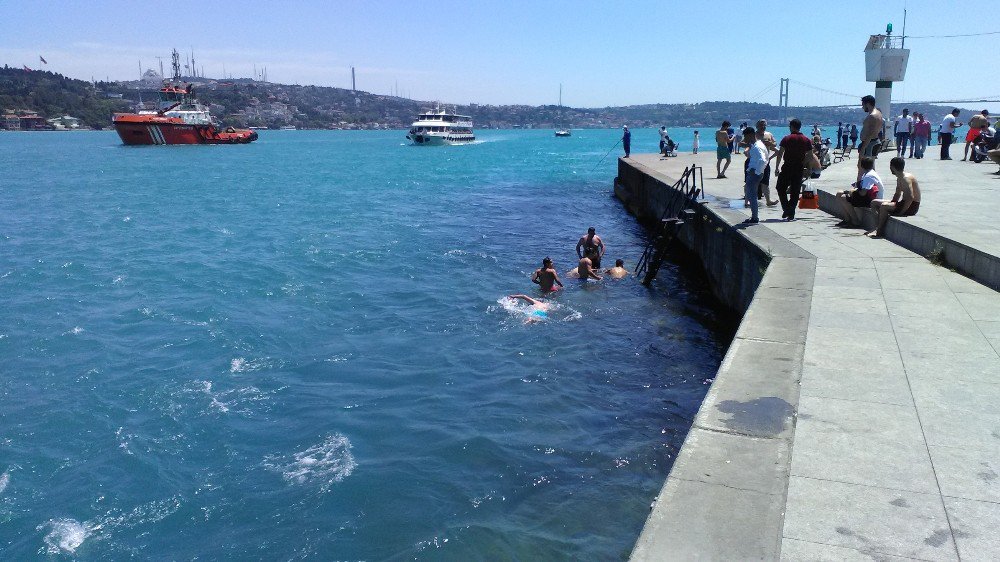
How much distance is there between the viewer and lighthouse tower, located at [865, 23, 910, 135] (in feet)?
95.3

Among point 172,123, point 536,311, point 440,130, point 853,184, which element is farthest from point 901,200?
point 440,130

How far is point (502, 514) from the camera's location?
6.88 metres

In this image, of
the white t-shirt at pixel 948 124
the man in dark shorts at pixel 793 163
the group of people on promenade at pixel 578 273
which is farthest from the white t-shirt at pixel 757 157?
the white t-shirt at pixel 948 124

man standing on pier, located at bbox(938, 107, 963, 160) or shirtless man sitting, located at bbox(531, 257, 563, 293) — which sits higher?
man standing on pier, located at bbox(938, 107, 963, 160)

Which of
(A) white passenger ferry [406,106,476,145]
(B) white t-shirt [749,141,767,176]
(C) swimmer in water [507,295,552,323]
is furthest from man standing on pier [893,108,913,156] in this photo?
(A) white passenger ferry [406,106,476,145]

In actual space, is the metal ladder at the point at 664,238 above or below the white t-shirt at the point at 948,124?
below

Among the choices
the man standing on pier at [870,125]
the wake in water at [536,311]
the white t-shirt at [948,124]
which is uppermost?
the white t-shirt at [948,124]

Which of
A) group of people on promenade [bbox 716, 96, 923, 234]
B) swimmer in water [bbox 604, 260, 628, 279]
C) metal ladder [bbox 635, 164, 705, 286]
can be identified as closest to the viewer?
group of people on promenade [bbox 716, 96, 923, 234]

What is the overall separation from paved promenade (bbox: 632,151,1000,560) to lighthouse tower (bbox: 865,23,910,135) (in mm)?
23776

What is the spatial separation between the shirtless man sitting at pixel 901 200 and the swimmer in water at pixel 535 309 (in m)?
6.07

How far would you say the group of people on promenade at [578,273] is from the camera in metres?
14.1

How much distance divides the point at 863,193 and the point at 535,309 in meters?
6.40

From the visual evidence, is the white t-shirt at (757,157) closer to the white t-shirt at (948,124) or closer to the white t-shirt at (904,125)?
the white t-shirt at (904,125)

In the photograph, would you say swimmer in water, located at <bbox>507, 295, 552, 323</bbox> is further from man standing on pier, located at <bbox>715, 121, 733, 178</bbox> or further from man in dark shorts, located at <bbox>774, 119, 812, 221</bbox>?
man standing on pier, located at <bbox>715, 121, 733, 178</bbox>
